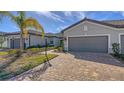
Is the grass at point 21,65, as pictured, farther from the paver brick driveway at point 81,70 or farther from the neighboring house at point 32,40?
the neighboring house at point 32,40

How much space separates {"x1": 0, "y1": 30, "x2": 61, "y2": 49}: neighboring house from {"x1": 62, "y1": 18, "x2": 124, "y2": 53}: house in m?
2.74

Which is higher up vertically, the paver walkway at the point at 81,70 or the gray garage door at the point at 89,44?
the gray garage door at the point at 89,44

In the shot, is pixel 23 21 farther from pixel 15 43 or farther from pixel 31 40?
pixel 15 43

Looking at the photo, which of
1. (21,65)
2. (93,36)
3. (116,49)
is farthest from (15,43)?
(116,49)

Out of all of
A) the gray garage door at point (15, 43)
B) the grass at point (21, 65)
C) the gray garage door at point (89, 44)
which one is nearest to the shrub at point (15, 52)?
the grass at point (21, 65)

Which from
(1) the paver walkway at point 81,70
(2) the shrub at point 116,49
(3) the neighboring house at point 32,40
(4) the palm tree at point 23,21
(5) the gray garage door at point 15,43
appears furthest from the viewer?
(2) the shrub at point 116,49

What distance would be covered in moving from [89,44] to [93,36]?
774mm

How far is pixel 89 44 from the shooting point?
14539 mm

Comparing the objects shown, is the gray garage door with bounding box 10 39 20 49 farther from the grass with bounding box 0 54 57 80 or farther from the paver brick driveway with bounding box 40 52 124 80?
the paver brick driveway with bounding box 40 52 124 80

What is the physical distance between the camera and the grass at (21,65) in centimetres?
869

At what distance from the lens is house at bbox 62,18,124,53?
14.1 metres

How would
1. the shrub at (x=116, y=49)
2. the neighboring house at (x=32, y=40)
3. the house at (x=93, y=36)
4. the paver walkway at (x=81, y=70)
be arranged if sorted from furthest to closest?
the house at (x=93, y=36), the shrub at (x=116, y=49), the neighboring house at (x=32, y=40), the paver walkway at (x=81, y=70)

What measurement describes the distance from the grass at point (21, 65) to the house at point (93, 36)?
14.0ft
